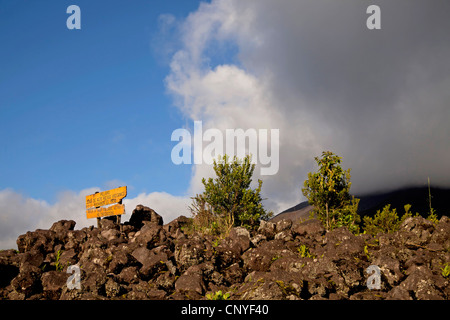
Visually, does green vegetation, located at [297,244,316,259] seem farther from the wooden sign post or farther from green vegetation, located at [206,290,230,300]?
the wooden sign post

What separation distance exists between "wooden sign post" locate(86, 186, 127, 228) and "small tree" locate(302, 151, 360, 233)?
11.3 m

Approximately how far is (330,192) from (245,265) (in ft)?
38.2

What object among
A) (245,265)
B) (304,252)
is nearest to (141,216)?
(245,265)

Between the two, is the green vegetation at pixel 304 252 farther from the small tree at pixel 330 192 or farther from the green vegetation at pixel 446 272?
the small tree at pixel 330 192

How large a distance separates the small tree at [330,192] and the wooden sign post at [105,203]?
37.2 ft

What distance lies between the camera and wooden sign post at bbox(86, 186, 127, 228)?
20641mm

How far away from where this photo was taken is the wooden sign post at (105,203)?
67.7 feet

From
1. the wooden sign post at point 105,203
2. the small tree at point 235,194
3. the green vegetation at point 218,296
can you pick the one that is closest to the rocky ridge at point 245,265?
the green vegetation at point 218,296

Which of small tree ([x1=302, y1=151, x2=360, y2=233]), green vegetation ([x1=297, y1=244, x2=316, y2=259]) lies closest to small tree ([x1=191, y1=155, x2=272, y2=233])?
small tree ([x1=302, y1=151, x2=360, y2=233])

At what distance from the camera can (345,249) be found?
1203 centimetres

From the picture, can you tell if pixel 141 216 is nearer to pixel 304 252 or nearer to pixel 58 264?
pixel 58 264
